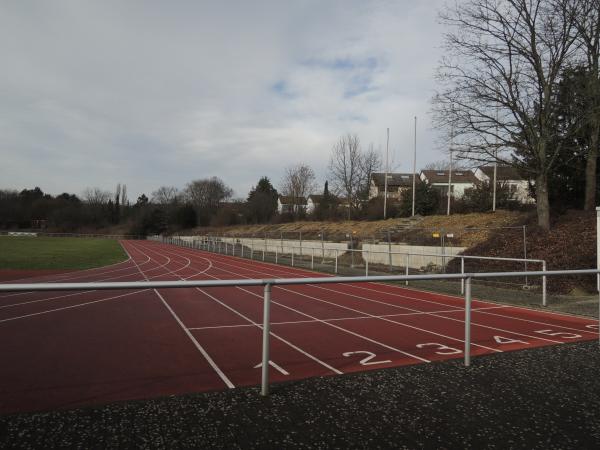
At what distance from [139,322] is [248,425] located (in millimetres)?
5714

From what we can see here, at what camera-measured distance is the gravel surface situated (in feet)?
10.5

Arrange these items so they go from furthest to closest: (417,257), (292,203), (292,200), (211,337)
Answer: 1. (292,200)
2. (292,203)
3. (417,257)
4. (211,337)

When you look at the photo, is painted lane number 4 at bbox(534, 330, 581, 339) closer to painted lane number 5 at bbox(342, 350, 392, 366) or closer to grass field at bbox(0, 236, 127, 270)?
painted lane number 5 at bbox(342, 350, 392, 366)

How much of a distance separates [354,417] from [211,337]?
4.06m

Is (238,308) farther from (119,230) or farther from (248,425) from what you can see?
(119,230)

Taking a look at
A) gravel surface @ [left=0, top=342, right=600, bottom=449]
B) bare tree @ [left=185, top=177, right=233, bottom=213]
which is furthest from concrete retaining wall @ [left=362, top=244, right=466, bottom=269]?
bare tree @ [left=185, top=177, right=233, bottom=213]

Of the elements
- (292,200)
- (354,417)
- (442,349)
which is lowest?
(442,349)

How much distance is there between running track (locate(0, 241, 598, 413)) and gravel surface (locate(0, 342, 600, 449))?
71 cm

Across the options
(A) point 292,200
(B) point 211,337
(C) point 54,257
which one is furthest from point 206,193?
(B) point 211,337

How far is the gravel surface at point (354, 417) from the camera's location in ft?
10.5

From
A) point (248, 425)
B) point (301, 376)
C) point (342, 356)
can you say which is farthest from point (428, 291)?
point (248, 425)

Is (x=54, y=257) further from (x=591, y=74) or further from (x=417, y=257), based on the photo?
(x=591, y=74)

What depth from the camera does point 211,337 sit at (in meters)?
7.25

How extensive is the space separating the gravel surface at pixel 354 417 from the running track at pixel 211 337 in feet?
2.33
